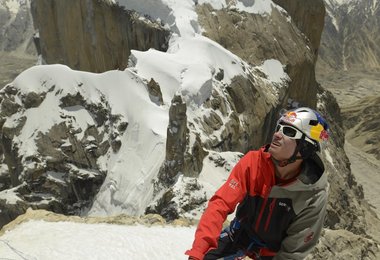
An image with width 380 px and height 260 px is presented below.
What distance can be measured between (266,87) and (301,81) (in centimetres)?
1037

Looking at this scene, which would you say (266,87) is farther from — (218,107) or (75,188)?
(75,188)

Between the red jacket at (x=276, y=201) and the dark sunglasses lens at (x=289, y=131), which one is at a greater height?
the dark sunglasses lens at (x=289, y=131)

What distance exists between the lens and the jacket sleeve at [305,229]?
5.20 meters

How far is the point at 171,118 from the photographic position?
22219 mm

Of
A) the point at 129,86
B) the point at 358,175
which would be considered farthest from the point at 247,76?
the point at 358,175

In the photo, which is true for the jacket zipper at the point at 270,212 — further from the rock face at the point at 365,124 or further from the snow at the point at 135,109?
the rock face at the point at 365,124

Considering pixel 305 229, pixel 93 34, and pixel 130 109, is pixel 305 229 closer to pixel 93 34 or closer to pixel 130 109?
pixel 130 109

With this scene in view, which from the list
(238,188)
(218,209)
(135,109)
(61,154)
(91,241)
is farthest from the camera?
(135,109)

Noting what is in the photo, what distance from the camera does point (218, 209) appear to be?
197 inches

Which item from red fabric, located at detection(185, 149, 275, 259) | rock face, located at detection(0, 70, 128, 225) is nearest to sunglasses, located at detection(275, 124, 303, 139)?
red fabric, located at detection(185, 149, 275, 259)

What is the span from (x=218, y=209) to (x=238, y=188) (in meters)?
0.35

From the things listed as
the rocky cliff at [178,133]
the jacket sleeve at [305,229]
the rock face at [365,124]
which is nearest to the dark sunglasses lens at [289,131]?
the jacket sleeve at [305,229]

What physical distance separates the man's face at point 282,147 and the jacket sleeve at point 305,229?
0.59m

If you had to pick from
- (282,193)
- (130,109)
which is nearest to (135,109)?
(130,109)
